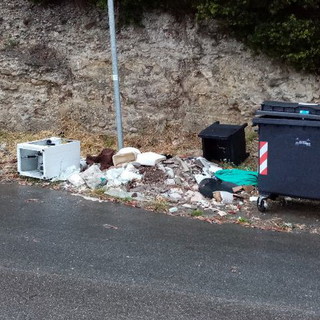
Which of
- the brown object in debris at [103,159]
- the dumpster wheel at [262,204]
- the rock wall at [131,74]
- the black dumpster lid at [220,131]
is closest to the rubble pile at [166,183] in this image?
the brown object in debris at [103,159]

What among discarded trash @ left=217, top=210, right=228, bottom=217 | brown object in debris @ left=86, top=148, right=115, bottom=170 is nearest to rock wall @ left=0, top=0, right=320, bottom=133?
brown object in debris @ left=86, top=148, right=115, bottom=170

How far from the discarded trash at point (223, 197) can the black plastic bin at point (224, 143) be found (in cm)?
156

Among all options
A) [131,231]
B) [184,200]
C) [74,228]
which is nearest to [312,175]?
[184,200]

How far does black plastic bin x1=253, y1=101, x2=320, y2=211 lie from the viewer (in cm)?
685

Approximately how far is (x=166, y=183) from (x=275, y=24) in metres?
3.42

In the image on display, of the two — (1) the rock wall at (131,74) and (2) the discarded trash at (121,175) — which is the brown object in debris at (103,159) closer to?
(2) the discarded trash at (121,175)

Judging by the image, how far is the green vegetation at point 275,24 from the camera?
30.5 feet

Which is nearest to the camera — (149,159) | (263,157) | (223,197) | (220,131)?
(263,157)

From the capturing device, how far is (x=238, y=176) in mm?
8383

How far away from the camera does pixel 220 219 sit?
7000mm

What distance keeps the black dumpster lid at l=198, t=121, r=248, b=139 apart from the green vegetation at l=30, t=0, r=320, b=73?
4.71 ft

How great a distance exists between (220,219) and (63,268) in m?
2.43

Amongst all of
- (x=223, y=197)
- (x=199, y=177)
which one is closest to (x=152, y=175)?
(x=199, y=177)

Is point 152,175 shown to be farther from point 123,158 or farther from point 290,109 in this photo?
point 290,109
